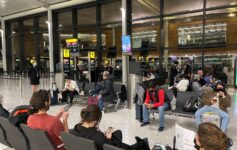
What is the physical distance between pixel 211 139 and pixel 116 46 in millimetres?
12217

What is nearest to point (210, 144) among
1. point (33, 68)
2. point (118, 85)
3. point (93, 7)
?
point (118, 85)

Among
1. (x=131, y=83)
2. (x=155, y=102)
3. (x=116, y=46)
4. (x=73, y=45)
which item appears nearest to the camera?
(x=155, y=102)

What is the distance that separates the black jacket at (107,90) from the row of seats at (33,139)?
3.43m

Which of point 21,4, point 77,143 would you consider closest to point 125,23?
point 21,4

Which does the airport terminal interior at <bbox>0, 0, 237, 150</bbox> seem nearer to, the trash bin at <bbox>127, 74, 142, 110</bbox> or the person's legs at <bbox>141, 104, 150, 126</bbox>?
the trash bin at <bbox>127, 74, 142, 110</bbox>

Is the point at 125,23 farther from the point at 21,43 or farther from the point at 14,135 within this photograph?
the point at 21,43

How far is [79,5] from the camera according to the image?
12000mm

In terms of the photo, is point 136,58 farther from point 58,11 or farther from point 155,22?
point 58,11

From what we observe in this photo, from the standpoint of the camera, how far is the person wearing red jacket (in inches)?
185

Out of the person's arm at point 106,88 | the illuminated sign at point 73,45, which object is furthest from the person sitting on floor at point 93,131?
the illuminated sign at point 73,45

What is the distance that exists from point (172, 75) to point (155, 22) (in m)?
2.60

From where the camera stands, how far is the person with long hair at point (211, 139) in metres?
1.35

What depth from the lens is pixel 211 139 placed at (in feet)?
4.49

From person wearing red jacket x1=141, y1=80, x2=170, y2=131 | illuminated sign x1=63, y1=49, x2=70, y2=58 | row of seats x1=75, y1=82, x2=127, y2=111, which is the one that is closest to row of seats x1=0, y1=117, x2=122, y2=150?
person wearing red jacket x1=141, y1=80, x2=170, y2=131
